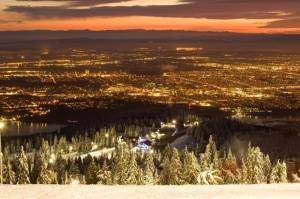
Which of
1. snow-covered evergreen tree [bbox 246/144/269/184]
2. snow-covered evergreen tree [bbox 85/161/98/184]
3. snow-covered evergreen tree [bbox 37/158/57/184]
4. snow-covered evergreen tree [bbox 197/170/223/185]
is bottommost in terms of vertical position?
snow-covered evergreen tree [bbox 85/161/98/184]

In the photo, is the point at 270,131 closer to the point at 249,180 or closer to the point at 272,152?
the point at 272,152

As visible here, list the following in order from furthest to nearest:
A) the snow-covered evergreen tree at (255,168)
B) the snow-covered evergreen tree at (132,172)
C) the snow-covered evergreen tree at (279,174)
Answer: the snow-covered evergreen tree at (132,172)
the snow-covered evergreen tree at (255,168)
the snow-covered evergreen tree at (279,174)

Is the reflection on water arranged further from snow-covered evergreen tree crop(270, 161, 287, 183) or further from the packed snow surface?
the packed snow surface

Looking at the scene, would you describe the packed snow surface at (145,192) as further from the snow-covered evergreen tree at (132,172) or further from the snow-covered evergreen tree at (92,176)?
the snow-covered evergreen tree at (92,176)

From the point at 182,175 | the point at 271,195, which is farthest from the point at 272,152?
the point at 271,195

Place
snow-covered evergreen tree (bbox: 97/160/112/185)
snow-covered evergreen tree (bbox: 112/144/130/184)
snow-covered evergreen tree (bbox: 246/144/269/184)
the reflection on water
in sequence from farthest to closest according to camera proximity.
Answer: the reflection on water
snow-covered evergreen tree (bbox: 97/160/112/185)
snow-covered evergreen tree (bbox: 112/144/130/184)
snow-covered evergreen tree (bbox: 246/144/269/184)

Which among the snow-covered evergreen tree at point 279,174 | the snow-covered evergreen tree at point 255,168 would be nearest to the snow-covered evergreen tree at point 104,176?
the snow-covered evergreen tree at point 255,168

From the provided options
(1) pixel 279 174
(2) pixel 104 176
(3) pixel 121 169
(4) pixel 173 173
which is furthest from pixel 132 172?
(1) pixel 279 174

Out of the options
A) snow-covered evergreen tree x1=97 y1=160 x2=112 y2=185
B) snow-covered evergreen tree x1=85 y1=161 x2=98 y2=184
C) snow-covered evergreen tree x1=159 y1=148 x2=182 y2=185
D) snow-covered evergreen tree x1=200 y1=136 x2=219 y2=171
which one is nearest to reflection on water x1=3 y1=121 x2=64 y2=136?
snow-covered evergreen tree x1=200 y1=136 x2=219 y2=171
